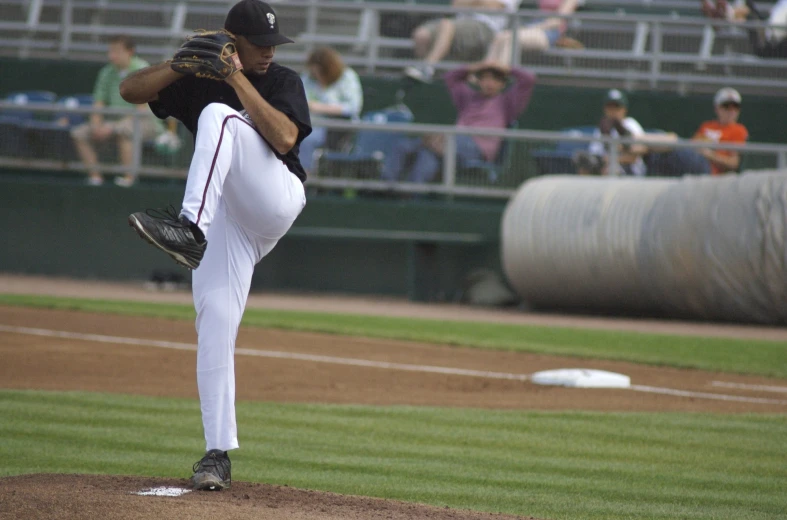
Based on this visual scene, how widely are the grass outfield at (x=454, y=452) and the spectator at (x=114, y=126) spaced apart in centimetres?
792

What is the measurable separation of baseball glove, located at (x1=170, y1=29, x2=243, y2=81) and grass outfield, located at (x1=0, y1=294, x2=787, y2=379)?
6.38 metres

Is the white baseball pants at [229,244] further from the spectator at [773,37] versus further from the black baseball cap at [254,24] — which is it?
the spectator at [773,37]

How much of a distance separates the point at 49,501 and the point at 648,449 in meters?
3.48

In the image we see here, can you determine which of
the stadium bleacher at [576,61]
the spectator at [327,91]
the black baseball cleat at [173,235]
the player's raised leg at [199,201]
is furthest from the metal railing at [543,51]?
the black baseball cleat at [173,235]

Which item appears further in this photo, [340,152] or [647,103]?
[647,103]

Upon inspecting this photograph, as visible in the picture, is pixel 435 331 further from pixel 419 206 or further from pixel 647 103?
pixel 647 103

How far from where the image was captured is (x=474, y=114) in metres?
14.9

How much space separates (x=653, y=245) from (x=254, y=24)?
8673 millimetres

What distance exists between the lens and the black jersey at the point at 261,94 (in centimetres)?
455

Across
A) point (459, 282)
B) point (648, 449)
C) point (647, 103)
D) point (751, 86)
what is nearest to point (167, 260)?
point (459, 282)

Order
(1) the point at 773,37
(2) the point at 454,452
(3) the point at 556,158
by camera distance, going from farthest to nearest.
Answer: (1) the point at 773,37
(3) the point at 556,158
(2) the point at 454,452

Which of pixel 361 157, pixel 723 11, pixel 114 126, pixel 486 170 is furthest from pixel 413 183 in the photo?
pixel 723 11

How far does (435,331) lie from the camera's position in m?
11.6

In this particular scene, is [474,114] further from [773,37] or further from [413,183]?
[773,37]
